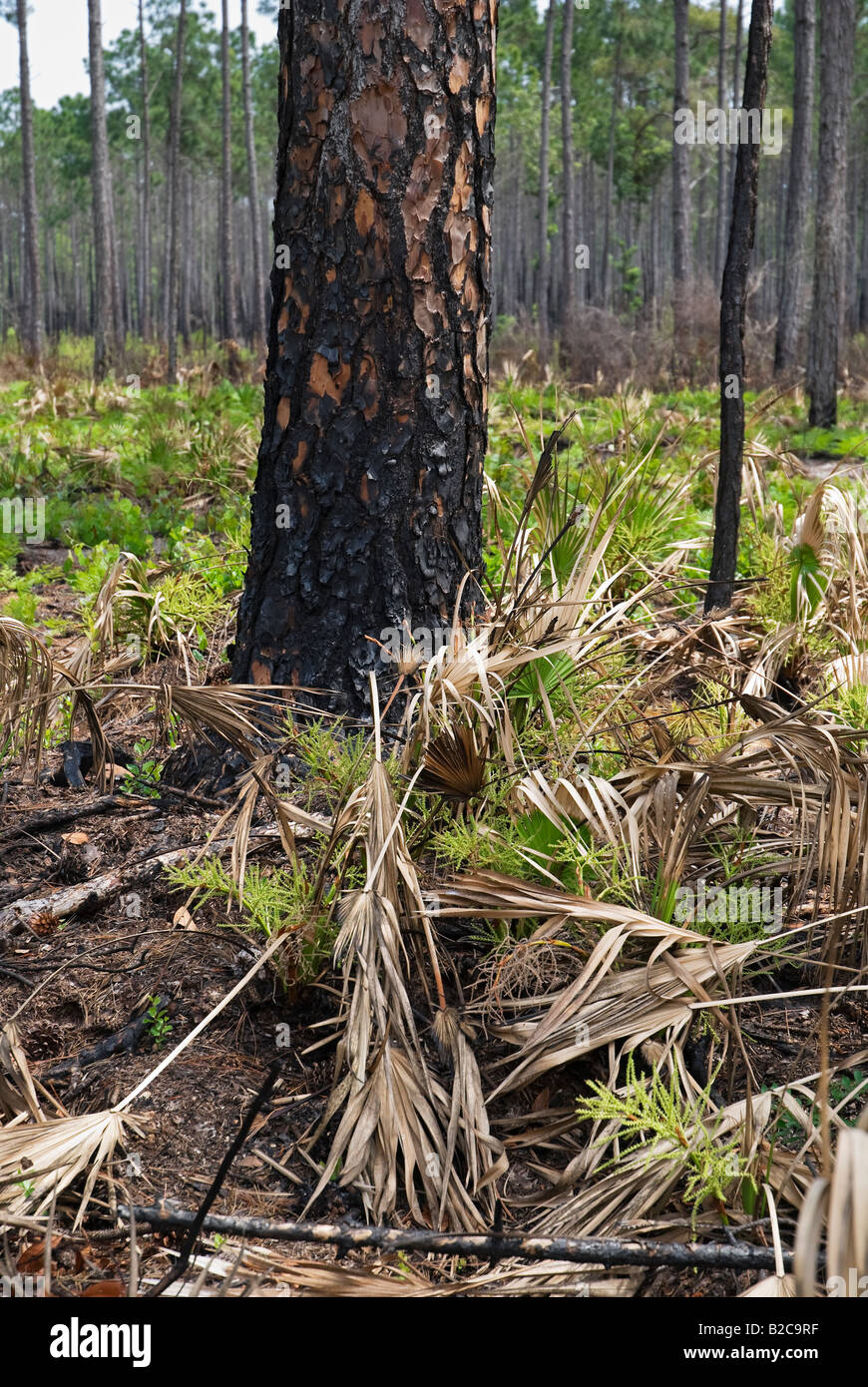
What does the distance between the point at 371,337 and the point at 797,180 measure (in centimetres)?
1443

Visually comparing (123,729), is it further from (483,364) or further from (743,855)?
(743,855)

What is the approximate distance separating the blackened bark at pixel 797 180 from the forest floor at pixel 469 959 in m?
13.2

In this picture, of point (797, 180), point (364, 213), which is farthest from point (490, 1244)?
point (797, 180)

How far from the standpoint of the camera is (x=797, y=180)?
14.5m

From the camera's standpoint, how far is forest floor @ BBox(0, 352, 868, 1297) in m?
1.68

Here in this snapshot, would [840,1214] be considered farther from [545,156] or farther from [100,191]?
[545,156]

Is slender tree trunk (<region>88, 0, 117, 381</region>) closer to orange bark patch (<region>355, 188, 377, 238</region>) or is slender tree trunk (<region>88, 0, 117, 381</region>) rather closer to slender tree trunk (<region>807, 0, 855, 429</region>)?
slender tree trunk (<region>807, 0, 855, 429</region>)

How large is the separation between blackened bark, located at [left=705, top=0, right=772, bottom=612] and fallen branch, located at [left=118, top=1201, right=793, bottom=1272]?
180cm

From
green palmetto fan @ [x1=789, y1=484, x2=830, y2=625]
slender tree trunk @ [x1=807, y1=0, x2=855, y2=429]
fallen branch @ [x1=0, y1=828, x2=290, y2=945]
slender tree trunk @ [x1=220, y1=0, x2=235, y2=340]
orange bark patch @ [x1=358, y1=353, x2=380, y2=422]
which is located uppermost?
slender tree trunk @ [x1=220, y1=0, x2=235, y2=340]

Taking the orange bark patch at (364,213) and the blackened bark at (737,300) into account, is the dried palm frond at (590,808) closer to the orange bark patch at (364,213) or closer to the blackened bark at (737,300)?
the blackened bark at (737,300)

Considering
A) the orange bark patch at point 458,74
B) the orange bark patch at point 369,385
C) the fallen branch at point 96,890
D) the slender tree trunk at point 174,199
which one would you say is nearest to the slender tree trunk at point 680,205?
the slender tree trunk at point 174,199

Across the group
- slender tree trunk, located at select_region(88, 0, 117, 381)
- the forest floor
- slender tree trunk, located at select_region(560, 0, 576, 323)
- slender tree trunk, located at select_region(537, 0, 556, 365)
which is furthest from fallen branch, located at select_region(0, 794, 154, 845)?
slender tree trunk, located at select_region(537, 0, 556, 365)

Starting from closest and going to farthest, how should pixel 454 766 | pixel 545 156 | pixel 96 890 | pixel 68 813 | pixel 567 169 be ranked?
pixel 454 766 < pixel 96 890 < pixel 68 813 < pixel 567 169 < pixel 545 156
